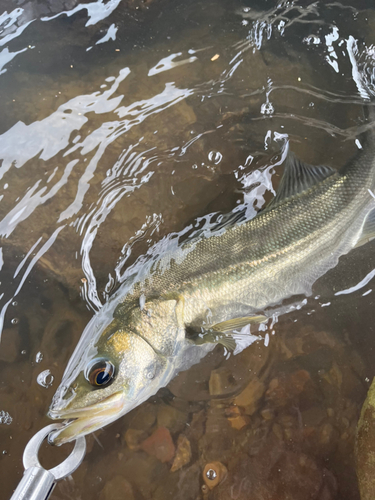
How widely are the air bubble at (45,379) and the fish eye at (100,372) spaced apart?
0.81 metres

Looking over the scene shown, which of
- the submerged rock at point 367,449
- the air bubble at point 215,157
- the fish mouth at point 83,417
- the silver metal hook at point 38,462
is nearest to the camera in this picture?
the silver metal hook at point 38,462

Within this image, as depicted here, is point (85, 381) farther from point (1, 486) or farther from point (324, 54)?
point (324, 54)

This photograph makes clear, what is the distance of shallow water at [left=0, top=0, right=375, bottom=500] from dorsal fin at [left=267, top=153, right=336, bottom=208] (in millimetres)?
253

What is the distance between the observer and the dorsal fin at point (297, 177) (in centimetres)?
303

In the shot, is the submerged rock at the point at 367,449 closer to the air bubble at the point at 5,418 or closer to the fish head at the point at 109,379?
the fish head at the point at 109,379

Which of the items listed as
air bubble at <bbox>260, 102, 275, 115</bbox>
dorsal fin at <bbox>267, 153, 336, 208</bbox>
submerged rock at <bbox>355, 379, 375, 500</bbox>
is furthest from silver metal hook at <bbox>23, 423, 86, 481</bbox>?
air bubble at <bbox>260, 102, 275, 115</bbox>

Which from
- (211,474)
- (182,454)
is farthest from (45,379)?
(211,474)

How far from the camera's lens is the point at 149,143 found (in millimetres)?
3488

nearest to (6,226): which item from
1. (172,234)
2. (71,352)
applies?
(71,352)

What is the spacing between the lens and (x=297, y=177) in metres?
3.12

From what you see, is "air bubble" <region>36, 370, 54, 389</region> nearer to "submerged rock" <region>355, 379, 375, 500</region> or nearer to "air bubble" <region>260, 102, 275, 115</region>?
"submerged rock" <region>355, 379, 375, 500</region>

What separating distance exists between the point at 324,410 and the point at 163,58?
12.0 ft

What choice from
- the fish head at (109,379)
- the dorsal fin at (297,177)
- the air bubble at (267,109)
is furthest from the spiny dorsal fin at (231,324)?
the air bubble at (267,109)

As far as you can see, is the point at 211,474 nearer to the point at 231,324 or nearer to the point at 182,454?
the point at 182,454
